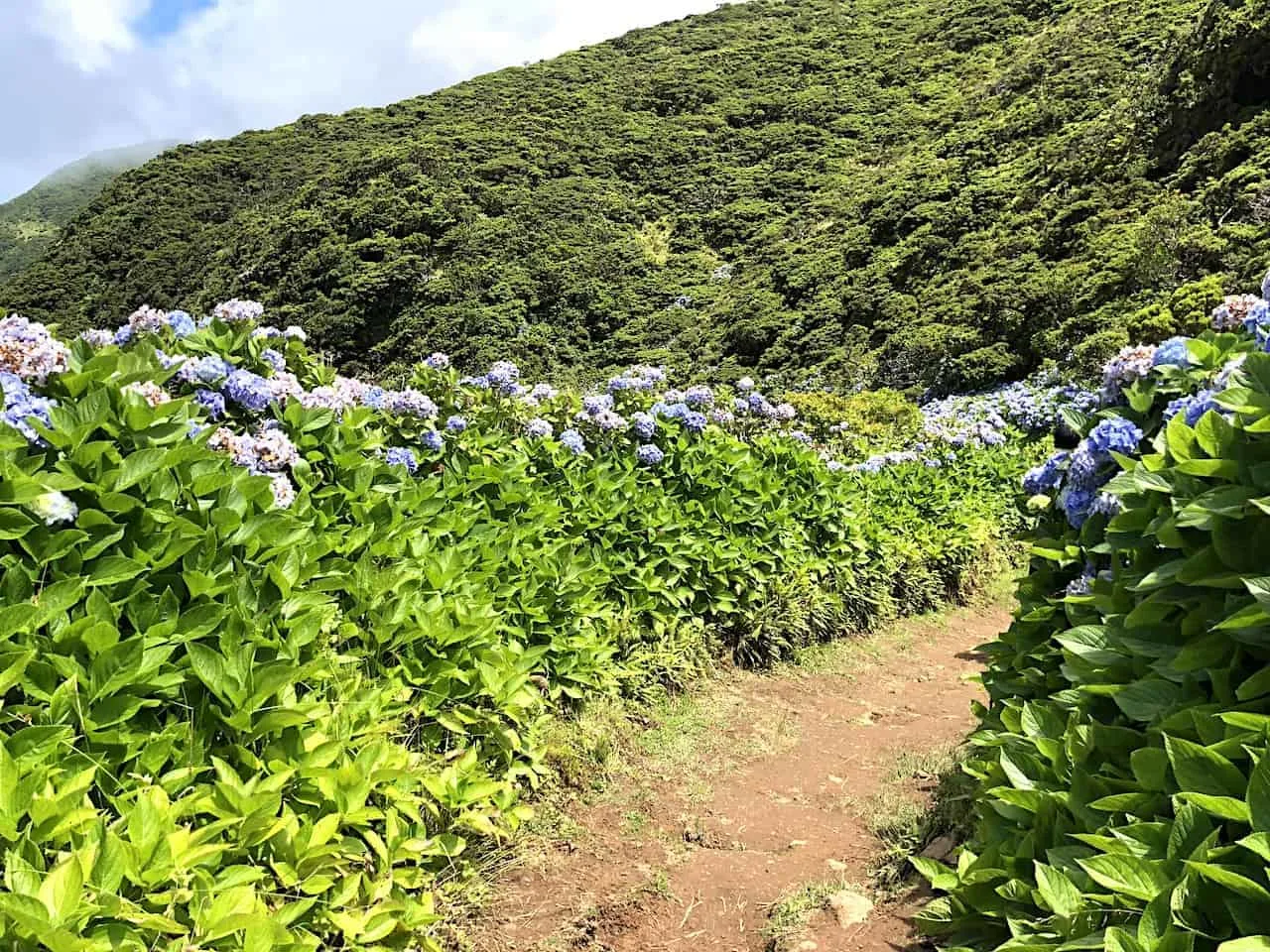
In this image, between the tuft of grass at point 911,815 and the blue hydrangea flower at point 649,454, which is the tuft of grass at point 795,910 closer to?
the tuft of grass at point 911,815

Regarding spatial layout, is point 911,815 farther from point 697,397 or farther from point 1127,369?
point 697,397

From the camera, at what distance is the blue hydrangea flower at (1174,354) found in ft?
8.15

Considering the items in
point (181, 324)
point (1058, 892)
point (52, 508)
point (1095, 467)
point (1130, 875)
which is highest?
point (181, 324)

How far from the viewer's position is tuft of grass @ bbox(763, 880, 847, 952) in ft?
8.82

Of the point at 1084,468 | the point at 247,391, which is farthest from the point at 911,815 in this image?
the point at 247,391

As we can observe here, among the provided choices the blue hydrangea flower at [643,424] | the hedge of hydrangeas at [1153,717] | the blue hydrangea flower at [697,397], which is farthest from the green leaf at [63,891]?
the blue hydrangea flower at [697,397]

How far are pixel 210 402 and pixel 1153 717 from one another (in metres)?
2.96

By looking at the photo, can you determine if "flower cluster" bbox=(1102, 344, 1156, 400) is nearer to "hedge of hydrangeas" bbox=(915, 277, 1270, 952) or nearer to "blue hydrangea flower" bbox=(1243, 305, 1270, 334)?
"hedge of hydrangeas" bbox=(915, 277, 1270, 952)

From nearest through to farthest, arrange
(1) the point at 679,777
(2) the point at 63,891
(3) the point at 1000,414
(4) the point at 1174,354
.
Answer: (2) the point at 63,891 → (4) the point at 1174,354 → (1) the point at 679,777 → (3) the point at 1000,414

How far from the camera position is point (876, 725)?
463cm

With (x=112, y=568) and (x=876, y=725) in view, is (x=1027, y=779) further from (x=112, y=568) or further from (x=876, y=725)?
(x=876, y=725)

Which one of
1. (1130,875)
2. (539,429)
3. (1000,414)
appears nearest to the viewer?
(1130,875)

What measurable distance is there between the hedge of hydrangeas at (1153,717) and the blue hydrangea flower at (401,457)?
252cm

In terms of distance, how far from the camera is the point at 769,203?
3681 cm
